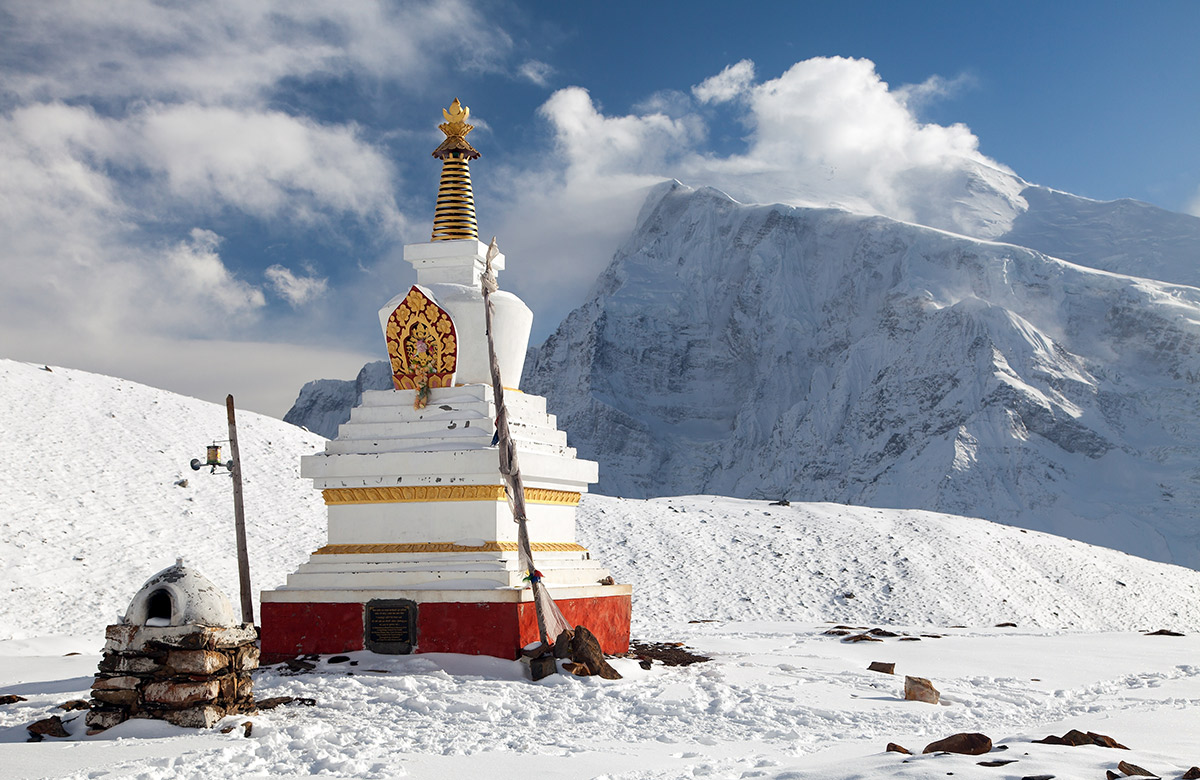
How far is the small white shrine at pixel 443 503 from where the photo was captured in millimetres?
10094

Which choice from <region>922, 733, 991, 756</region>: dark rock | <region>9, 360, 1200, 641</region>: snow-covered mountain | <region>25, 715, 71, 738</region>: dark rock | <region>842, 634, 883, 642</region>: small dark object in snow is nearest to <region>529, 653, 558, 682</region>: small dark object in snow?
<region>25, 715, 71, 738</region>: dark rock

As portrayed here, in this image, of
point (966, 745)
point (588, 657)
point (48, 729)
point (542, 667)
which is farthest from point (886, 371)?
point (48, 729)

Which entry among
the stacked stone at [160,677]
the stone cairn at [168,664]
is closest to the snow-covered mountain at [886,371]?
the stone cairn at [168,664]

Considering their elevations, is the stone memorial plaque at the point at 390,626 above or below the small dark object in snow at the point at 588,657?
above

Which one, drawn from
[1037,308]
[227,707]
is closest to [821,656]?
[227,707]

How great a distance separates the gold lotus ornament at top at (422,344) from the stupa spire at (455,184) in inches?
43.3

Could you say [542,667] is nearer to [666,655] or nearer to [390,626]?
[390,626]

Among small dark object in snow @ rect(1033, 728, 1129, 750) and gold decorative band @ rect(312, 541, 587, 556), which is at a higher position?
gold decorative band @ rect(312, 541, 587, 556)

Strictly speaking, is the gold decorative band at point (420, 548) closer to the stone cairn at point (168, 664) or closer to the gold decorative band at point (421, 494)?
the gold decorative band at point (421, 494)

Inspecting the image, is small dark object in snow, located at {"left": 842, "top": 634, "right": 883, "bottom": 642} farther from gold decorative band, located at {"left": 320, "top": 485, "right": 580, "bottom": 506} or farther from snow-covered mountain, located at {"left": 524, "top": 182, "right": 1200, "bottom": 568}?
snow-covered mountain, located at {"left": 524, "top": 182, "right": 1200, "bottom": 568}

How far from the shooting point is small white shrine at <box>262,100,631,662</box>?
33.1ft

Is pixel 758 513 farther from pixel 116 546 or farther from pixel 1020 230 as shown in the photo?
pixel 1020 230

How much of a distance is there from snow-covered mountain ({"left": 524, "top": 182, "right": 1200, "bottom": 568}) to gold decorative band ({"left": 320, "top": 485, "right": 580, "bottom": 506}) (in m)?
58.6

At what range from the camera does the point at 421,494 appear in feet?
35.3
